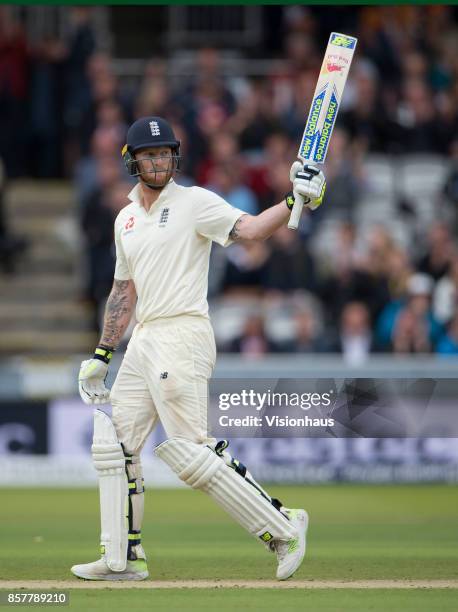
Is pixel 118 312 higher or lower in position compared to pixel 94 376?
higher

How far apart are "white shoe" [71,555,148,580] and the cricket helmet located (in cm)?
175

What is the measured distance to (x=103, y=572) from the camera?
6652 millimetres

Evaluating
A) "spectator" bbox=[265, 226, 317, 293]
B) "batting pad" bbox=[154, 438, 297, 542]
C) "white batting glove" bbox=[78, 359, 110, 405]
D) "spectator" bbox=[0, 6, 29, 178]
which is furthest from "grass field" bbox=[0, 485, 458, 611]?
"spectator" bbox=[0, 6, 29, 178]

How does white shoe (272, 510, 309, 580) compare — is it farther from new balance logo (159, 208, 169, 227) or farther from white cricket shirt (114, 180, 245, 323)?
new balance logo (159, 208, 169, 227)

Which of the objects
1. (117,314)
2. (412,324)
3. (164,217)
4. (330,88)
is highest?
(330,88)

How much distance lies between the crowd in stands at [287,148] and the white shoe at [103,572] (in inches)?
228

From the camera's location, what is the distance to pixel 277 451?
1127 centimetres

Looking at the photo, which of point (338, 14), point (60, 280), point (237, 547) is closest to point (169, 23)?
point (338, 14)

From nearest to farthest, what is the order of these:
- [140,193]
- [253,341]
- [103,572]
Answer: [103,572] → [140,193] → [253,341]

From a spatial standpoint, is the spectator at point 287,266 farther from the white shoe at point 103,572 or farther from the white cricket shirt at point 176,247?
the white shoe at point 103,572

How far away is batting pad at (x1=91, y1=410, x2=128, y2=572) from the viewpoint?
657 centimetres

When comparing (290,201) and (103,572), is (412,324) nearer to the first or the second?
A: (103,572)

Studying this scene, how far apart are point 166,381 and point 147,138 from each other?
1074mm

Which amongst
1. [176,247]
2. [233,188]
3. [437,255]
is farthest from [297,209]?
[233,188]
